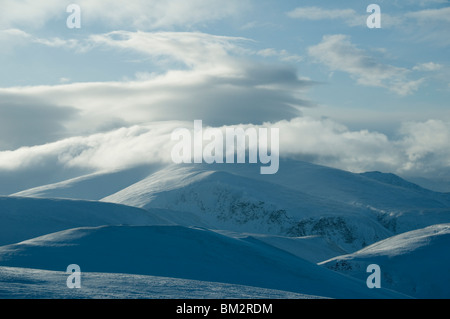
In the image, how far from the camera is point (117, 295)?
23234 millimetres

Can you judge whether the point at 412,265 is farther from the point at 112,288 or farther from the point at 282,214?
the point at 282,214

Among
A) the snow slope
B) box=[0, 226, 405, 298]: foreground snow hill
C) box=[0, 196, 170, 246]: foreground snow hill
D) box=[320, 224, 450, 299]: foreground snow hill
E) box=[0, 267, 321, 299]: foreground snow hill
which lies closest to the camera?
box=[0, 267, 321, 299]: foreground snow hill

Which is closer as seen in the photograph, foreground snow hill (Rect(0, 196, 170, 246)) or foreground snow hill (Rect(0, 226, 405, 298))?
foreground snow hill (Rect(0, 226, 405, 298))

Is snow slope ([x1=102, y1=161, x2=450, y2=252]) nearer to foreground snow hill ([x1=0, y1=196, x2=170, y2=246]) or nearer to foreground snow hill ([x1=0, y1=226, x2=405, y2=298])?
foreground snow hill ([x1=0, y1=196, x2=170, y2=246])

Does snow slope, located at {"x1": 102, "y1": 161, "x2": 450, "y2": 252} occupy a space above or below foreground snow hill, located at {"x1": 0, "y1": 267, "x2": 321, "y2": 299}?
above

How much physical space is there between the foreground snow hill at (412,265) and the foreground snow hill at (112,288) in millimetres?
37327

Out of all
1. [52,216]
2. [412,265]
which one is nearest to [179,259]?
[412,265]

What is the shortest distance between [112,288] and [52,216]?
72.4 meters

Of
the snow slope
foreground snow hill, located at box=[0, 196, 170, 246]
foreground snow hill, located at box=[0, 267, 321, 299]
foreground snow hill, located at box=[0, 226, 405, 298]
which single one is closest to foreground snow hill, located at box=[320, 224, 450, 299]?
foreground snow hill, located at box=[0, 226, 405, 298]

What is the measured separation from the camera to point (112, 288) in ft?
82.4

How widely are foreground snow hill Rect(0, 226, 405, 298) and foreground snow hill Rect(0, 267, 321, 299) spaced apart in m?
8.37

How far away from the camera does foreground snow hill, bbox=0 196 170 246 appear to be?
85.8m
